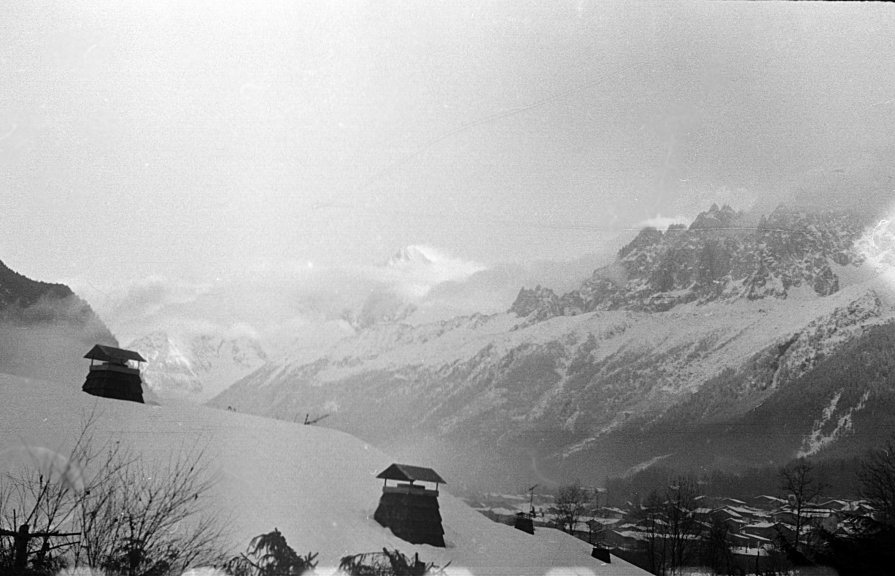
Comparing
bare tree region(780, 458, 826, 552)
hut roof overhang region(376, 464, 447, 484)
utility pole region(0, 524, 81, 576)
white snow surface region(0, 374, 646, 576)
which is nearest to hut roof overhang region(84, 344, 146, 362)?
white snow surface region(0, 374, 646, 576)

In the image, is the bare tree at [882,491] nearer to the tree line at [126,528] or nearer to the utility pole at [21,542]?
the tree line at [126,528]

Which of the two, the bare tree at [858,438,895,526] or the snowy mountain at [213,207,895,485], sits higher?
the snowy mountain at [213,207,895,485]

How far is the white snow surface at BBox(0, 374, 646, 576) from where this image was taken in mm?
31328

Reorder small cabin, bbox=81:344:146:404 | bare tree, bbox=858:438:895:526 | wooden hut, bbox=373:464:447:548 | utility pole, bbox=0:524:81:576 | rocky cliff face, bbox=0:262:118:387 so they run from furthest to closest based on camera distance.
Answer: rocky cliff face, bbox=0:262:118:387, small cabin, bbox=81:344:146:404, wooden hut, bbox=373:464:447:548, bare tree, bbox=858:438:895:526, utility pole, bbox=0:524:81:576

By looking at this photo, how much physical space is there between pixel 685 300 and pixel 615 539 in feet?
289

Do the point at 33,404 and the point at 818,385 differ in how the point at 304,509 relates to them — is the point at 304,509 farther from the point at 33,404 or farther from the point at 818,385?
the point at 818,385

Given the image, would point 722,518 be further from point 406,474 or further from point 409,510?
point 409,510

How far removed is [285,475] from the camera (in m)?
36.8

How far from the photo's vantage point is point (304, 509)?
33.6m

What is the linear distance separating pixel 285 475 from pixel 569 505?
6484 centimetres

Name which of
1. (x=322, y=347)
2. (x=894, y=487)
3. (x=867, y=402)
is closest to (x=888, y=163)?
(x=894, y=487)

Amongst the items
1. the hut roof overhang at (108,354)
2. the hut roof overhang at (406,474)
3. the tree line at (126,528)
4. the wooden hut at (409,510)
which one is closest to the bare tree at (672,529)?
the hut roof overhang at (406,474)

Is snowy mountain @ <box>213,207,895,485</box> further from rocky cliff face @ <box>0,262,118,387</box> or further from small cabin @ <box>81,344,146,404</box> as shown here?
small cabin @ <box>81,344,146,404</box>

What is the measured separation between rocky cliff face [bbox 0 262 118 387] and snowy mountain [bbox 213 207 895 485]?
6832cm
